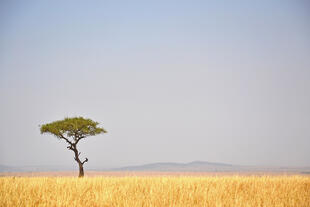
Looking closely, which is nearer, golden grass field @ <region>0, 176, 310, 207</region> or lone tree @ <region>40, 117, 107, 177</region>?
golden grass field @ <region>0, 176, 310, 207</region>

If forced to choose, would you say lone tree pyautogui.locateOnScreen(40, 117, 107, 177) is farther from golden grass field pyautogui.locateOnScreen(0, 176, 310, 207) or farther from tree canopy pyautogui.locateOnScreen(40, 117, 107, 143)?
golden grass field pyautogui.locateOnScreen(0, 176, 310, 207)

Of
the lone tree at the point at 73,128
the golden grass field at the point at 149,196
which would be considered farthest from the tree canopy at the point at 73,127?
the golden grass field at the point at 149,196

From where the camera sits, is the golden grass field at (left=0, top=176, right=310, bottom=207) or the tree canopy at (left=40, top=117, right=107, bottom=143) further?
the tree canopy at (left=40, top=117, right=107, bottom=143)

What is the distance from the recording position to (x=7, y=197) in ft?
48.2

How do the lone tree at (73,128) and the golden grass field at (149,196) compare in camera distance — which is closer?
the golden grass field at (149,196)

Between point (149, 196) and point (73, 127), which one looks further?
point (73, 127)

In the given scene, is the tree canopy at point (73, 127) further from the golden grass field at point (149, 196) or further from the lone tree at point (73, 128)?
the golden grass field at point (149, 196)

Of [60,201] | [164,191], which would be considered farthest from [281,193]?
[60,201]

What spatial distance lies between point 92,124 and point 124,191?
101 ft

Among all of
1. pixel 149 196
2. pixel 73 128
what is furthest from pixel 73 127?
pixel 149 196

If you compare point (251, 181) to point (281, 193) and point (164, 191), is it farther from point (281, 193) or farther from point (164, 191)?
point (164, 191)

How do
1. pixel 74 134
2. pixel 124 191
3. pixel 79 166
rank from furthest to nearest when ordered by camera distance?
pixel 74 134 < pixel 79 166 < pixel 124 191

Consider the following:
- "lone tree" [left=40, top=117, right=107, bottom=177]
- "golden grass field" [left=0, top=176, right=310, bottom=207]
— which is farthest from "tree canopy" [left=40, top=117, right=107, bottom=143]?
"golden grass field" [left=0, top=176, right=310, bottom=207]

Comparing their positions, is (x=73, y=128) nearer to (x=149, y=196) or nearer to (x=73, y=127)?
(x=73, y=127)
